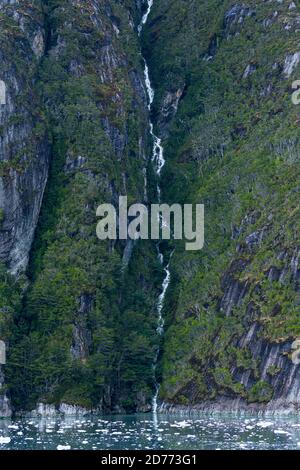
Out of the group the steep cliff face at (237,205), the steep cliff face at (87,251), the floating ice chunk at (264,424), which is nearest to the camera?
the floating ice chunk at (264,424)

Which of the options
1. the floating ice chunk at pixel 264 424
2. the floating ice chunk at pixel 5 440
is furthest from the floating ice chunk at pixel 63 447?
the floating ice chunk at pixel 264 424

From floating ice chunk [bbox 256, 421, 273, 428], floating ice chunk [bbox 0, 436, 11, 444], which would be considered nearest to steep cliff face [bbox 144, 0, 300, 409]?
floating ice chunk [bbox 256, 421, 273, 428]

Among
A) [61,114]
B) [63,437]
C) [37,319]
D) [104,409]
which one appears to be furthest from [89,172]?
[63,437]

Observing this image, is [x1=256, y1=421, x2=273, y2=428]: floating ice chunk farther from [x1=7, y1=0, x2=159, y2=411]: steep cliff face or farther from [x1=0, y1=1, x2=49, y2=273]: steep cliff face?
[x1=0, y1=1, x2=49, y2=273]: steep cliff face

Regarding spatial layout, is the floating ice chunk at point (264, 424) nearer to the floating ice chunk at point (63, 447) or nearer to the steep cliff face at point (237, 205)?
the steep cliff face at point (237, 205)

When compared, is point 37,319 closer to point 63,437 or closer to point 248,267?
point 248,267

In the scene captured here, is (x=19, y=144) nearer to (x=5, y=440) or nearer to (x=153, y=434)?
(x=153, y=434)
